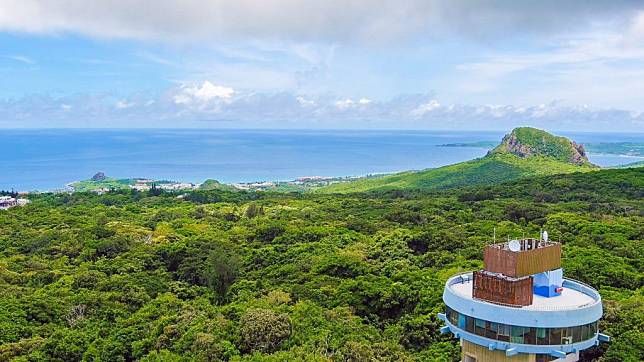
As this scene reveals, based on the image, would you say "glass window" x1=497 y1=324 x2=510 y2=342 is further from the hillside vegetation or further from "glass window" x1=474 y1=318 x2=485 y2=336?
the hillside vegetation

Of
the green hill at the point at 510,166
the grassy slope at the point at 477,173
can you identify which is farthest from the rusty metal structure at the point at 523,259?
the green hill at the point at 510,166

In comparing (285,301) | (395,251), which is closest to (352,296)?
(285,301)

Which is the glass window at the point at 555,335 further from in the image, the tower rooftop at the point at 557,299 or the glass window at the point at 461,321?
the glass window at the point at 461,321

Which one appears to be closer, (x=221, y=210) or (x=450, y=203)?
(x=450, y=203)

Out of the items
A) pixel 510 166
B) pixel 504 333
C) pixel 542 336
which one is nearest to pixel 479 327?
pixel 504 333

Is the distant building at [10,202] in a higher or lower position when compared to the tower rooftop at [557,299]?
lower

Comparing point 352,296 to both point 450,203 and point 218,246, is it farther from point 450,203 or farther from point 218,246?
point 450,203
